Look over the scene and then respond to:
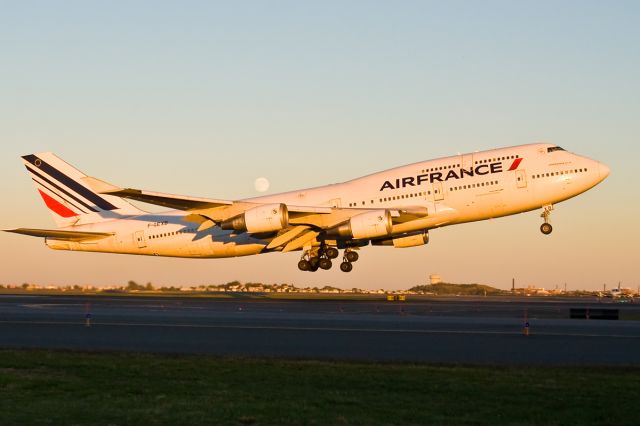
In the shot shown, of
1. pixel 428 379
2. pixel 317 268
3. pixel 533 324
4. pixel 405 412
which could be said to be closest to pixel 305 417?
pixel 405 412

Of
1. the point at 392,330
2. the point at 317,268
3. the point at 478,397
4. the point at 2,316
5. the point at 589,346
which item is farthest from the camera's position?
the point at 317,268

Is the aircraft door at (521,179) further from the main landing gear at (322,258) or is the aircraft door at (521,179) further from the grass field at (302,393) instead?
the grass field at (302,393)

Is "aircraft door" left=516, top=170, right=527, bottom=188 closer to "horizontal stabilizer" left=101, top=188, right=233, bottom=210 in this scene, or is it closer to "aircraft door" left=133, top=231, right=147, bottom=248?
"horizontal stabilizer" left=101, top=188, right=233, bottom=210

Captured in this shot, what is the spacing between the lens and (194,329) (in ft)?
95.7

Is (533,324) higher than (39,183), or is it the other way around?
(39,183)

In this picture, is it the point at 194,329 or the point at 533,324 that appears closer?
the point at 194,329

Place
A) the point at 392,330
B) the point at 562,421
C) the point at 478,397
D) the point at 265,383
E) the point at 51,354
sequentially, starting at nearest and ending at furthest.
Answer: the point at 562,421 < the point at 478,397 < the point at 265,383 < the point at 51,354 < the point at 392,330

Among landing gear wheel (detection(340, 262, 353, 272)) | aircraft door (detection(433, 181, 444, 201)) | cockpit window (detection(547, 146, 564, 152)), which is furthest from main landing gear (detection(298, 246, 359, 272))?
cockpit window (detection(547, 146, 564, 152))

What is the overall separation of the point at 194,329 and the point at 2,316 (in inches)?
400

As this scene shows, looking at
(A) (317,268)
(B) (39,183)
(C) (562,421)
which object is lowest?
(C) (562,421)

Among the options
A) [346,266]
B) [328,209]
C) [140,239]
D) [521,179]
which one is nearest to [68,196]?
[140,239]

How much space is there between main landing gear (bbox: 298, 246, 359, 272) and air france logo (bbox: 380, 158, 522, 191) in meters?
4.77

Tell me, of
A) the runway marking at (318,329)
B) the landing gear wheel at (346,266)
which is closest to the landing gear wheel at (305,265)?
the landing gear wheel at (346,266)

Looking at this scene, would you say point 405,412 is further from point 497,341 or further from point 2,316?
point 2,316
